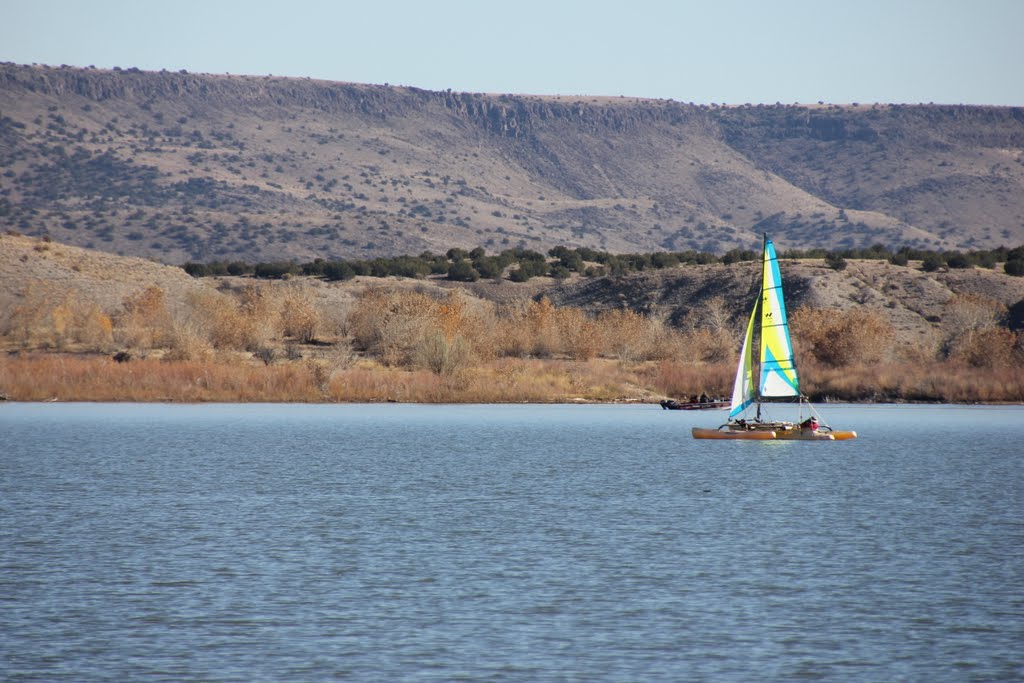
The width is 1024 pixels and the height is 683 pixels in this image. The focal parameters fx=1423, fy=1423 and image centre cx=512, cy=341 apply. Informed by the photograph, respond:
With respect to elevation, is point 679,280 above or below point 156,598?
above

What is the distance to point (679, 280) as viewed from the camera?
365 ft

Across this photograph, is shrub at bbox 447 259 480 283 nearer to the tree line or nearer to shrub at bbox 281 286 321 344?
the tree line

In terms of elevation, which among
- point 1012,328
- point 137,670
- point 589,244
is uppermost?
point 589,244

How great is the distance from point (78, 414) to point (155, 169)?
401 ft

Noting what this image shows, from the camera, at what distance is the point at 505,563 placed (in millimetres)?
24578

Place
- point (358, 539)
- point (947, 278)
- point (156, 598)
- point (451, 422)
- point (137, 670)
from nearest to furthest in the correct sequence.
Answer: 1. point (137, 670)
2. point (156, 598)
3. point (358, 539)
4. point (451, 422)
5. point (947, 278)

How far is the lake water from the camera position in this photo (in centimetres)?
1752

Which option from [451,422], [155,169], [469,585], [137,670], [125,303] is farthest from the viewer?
[155,169]

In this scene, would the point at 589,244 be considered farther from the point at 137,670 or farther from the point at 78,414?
the point at 137,670

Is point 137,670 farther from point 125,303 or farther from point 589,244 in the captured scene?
point 589,244

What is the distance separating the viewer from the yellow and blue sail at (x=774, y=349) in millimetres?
49688

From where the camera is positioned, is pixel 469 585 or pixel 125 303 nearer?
pixel 469 585

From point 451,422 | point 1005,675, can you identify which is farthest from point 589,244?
point 1005,675

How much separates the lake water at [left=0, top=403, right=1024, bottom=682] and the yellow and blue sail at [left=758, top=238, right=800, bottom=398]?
2.62 metres
